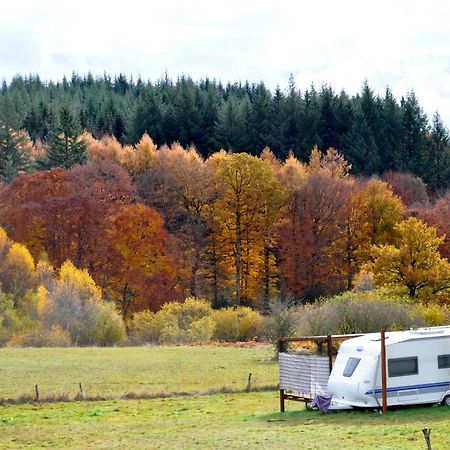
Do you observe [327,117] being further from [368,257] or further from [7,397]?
[7,397]

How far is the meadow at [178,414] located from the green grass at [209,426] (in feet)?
0.10

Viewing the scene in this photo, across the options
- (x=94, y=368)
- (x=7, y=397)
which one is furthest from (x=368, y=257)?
(x=7, y=397)

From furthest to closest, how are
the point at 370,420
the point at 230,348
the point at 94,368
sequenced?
1. the point at 230,348
2. the point at 94,368
3. the point at 370,420

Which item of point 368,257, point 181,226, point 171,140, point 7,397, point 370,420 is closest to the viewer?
point 370,420

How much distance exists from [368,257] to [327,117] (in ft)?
126

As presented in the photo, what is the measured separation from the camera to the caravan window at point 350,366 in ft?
95.5

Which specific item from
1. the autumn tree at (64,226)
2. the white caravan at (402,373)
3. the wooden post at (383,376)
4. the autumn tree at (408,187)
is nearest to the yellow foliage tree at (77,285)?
the autumn tree at (64,226)

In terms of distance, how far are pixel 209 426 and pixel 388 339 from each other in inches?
252

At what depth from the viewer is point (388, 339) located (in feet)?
95.4

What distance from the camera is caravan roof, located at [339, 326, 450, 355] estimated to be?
2886cm

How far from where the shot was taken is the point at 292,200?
90.8 meters

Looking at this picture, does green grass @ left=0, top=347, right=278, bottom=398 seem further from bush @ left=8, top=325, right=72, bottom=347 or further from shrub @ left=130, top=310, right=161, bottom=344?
shrub @ left=130, top=310, right=161, bottom=344

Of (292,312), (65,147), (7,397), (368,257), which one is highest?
(65,147)

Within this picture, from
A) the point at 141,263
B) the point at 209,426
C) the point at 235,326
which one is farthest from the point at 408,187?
the point at 209,426
